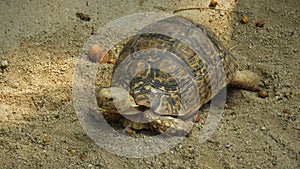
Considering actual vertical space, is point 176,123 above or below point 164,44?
below

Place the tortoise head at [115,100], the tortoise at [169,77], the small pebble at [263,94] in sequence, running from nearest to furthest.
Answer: the tortoise head at [115,100] → the tortoise at [169,77] → the small pebble at [263,94]

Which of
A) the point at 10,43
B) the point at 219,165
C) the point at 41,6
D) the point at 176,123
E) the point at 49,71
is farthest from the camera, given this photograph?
the point at 41,6

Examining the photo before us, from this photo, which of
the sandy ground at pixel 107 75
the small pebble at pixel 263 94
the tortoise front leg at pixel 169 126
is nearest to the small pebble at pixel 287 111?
the sandy ground at pixel 107 75

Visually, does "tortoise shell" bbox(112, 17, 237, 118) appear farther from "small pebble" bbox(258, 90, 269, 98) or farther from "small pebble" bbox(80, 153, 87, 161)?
"small pebble" bbox(80, 153, 87, 161)

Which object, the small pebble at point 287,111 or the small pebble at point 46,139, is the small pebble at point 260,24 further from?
the small pebble at point 46,139

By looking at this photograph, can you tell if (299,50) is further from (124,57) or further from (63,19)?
(63,19)

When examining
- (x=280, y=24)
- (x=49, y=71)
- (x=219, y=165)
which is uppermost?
(x=280, y=24)

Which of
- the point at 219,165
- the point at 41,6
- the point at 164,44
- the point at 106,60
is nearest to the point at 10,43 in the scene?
the point at 41,6
